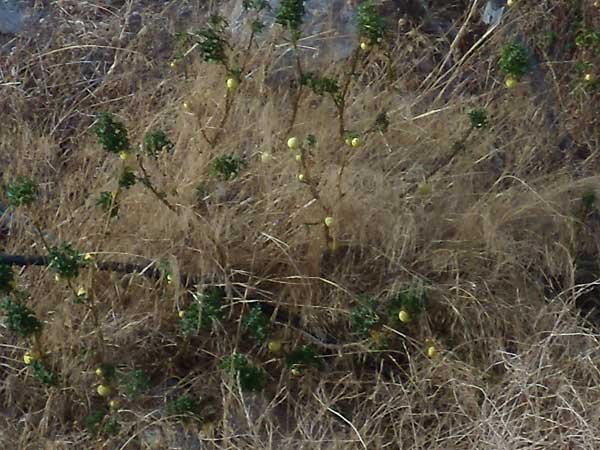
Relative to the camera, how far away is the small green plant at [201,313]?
2.44 metres

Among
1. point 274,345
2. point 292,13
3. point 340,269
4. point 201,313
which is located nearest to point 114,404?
point 201,313

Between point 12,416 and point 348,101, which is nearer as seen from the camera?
point 12,416

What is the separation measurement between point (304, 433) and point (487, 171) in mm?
978

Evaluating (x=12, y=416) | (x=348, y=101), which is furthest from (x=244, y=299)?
(x=348, y=101)

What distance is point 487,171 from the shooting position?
2939 millimetres

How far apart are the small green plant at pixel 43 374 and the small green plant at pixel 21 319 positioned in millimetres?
103

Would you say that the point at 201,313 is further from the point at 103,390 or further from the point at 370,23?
the point at 370,23

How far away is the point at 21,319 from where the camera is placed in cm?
227

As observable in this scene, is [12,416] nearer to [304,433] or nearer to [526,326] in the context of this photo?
[304,433]

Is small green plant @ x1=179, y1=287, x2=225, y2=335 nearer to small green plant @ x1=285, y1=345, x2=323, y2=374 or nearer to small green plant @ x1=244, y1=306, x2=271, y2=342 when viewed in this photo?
small green plant @ x1=244, y1=306, x2=271, y2=342

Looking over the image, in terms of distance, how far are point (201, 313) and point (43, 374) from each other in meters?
0.38

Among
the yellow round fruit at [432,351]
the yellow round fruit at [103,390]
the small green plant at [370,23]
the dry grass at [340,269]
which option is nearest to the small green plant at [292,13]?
the small green plant at [370,23]

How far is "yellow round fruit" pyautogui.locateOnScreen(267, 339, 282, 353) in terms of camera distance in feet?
8.13

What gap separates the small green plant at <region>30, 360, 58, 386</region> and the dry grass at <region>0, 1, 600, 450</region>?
3.6 inches
